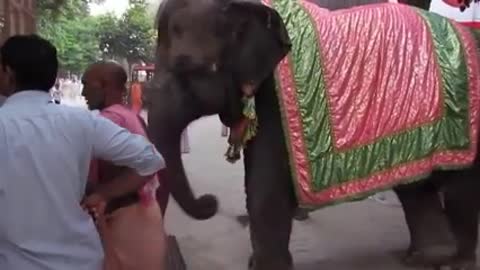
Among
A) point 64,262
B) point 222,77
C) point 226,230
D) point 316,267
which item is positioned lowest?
point 226,230

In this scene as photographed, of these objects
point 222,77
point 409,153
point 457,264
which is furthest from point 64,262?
point 457,264

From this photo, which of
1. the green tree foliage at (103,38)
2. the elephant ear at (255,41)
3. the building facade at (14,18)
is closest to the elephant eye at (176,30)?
the elephant ear at (255,41)

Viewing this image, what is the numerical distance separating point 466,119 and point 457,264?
38.5 inches

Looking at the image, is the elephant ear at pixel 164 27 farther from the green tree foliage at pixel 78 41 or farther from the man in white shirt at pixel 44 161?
the green tree foliage at pixel 78 41

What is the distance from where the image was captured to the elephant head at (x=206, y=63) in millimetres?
4535

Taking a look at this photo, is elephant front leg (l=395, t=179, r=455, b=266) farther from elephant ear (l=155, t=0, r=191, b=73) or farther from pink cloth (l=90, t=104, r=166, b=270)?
pink cloth (l=90, t=104, r=166, b=270)

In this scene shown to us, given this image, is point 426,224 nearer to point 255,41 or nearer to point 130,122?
point 255,41

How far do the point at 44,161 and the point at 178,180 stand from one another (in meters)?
2.27

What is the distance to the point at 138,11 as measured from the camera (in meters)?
42.4

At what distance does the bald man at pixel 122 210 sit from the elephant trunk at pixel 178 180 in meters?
1.29

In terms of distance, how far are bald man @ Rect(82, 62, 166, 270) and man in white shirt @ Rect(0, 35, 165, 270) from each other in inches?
10.8

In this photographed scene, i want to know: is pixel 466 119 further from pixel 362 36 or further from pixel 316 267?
pixel 316 267

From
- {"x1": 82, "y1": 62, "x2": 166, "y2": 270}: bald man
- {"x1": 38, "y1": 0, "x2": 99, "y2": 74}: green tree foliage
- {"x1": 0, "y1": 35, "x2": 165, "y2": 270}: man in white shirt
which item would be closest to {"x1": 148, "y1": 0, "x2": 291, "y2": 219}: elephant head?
{"x1": 82, "y1": 62, "x2": 166, "y2": 270}: bald man

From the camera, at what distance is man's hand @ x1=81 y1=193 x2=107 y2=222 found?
2.52m
